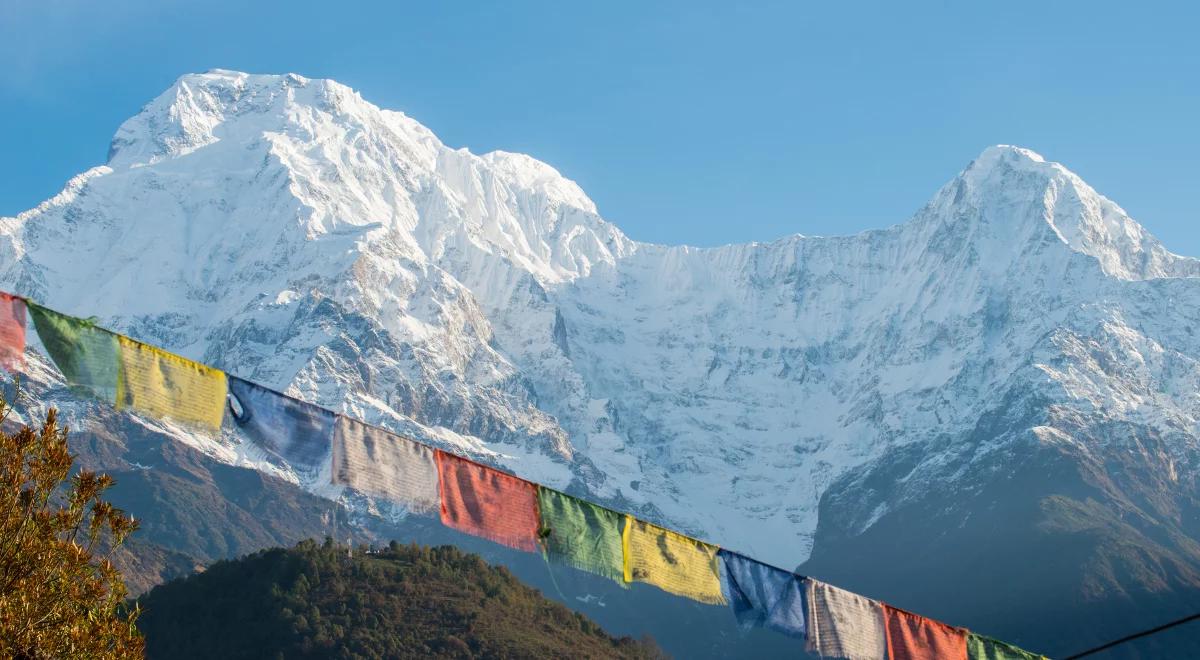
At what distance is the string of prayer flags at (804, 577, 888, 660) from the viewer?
2042cm

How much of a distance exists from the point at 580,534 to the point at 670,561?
1239mm

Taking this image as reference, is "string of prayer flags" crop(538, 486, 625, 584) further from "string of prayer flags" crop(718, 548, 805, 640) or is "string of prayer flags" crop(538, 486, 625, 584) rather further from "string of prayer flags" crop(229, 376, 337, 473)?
"string of prayer flags" crop(229, 376, 337, 473)

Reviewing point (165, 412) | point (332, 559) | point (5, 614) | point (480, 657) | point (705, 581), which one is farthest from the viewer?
point (332, 559)

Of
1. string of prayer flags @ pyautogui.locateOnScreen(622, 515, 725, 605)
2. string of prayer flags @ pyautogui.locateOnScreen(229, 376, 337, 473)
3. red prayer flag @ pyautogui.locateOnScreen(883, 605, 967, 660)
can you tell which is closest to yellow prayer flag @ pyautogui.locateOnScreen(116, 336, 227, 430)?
string of prayer flags @ pyautogui.locateOnScreen(229, 376, 337, 473)

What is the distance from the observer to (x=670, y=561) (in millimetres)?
19281

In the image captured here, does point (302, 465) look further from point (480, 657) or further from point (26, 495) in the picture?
point (480, 657)

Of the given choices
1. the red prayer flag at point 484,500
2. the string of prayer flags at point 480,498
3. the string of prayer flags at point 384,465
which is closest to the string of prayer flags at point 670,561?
the string of prayer flags at point 480,498

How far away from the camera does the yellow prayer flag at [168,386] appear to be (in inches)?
653

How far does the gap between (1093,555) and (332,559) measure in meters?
106

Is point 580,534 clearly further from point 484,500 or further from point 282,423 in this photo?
point 282,423

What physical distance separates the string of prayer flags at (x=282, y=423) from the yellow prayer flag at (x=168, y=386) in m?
0.20

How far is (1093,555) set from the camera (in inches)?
6890

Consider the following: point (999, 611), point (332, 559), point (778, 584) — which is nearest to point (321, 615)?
point (332, 559)

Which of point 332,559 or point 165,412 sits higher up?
point 332,559
